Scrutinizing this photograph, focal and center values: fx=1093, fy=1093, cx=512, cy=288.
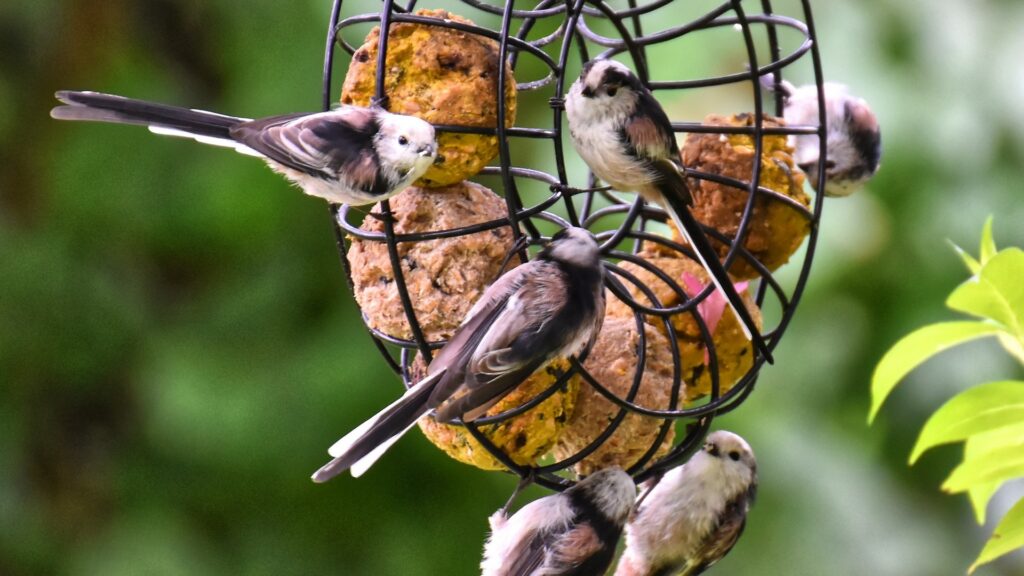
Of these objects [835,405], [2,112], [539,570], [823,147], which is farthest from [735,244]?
[2,112]

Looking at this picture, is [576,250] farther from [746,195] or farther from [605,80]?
[746,195]

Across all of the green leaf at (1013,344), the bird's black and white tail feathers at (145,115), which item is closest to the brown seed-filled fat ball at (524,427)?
the bird's black and white tail feathers at (145,115)

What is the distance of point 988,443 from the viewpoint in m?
0.91

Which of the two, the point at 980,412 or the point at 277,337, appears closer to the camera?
the point at 980,412

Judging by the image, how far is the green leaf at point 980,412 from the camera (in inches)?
34.9

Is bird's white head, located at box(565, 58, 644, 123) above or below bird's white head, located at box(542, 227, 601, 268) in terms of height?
above

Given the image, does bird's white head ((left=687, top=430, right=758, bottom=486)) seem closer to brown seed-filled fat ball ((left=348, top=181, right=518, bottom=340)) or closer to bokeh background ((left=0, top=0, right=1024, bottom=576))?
brown seed-filled fat ball ((left=348, top=181, right=518, bottom=340))

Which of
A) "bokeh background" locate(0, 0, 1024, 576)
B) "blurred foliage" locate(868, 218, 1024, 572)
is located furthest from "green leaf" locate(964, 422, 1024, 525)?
"bokeh background" locate(0, 0, 1024, 576)

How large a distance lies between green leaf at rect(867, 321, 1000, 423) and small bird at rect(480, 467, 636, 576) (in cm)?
24

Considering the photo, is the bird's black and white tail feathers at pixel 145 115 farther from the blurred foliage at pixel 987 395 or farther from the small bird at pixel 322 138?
the blurred foliage at pixel 987 395

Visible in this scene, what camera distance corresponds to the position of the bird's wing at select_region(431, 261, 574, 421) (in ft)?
2.59

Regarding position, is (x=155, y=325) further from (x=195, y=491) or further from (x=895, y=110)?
(x=895, y=110)

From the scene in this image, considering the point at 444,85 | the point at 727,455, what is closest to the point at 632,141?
the point at 444,85

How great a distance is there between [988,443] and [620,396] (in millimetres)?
309
